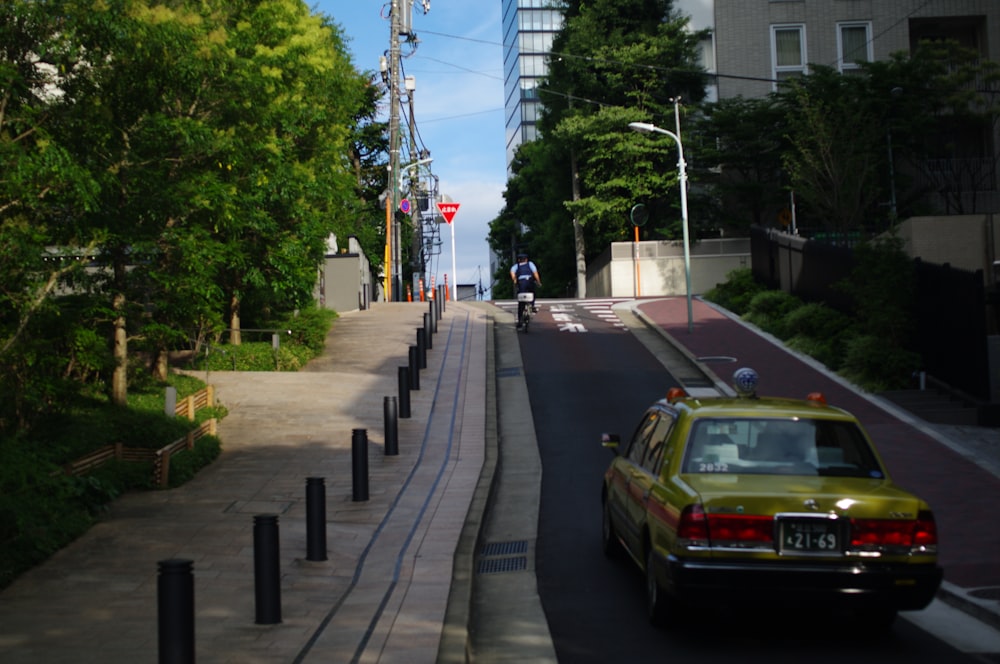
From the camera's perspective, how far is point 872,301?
20.8m

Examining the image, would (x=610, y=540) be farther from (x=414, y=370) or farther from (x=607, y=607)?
(x=414, y=370)

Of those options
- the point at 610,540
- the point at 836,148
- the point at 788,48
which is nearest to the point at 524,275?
the point at 836,148

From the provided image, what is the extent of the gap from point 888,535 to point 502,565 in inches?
167

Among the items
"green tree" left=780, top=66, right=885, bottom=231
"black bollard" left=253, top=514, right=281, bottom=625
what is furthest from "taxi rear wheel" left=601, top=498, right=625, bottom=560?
"green tree" left=780, top=66, right=885, bottom=231

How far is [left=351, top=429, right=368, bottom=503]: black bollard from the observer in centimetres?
1263

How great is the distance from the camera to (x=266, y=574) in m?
7.60

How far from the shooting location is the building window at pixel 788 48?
49.2 metres

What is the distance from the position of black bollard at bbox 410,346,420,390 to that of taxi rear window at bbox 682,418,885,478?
44.6 feet

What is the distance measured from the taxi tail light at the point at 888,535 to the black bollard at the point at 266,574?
13.2ft

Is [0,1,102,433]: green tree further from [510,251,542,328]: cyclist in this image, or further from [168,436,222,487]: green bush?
[510,251,542,328]: cyclist

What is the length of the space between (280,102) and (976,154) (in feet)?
120

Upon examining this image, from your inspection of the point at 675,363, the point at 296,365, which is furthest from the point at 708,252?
the point at 296,365

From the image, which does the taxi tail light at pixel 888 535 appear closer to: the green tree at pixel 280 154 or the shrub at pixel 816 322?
the green tree at pixel 280 154

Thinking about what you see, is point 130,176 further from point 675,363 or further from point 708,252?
point 708,252
